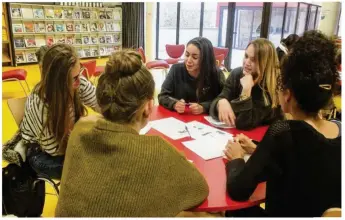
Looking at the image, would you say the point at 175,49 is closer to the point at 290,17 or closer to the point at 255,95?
the point at 290,17

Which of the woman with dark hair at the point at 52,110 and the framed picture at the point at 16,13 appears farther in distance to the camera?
the framed picture at the point at 16,13

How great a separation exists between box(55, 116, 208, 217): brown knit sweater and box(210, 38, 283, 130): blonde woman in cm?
92

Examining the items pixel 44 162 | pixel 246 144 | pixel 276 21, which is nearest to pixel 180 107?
pixel 246 144

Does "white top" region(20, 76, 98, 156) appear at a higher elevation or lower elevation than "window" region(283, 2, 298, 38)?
lower

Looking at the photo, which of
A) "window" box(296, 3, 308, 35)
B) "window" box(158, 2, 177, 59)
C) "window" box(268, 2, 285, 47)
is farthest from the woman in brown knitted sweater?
"window" box(296, 3, 308, 35)

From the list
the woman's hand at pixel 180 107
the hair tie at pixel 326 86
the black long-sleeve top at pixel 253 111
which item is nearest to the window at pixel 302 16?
the black long-sleeve top at pixel 253 111

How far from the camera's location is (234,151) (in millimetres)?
1443

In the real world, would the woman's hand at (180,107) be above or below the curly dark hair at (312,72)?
below

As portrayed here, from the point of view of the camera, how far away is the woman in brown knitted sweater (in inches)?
39.2

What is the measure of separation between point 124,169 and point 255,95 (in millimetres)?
1328

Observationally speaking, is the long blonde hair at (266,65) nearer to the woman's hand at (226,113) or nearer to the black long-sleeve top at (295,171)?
the woman's hand at (226,113)

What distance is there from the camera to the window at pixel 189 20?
896 centimetres

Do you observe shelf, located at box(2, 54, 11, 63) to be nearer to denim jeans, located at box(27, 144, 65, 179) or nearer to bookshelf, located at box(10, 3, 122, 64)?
bookshelf, located at box(10, 3, 122, 64)

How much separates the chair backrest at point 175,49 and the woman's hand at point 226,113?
16.8 ft
